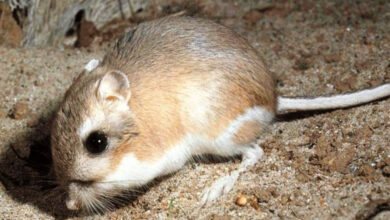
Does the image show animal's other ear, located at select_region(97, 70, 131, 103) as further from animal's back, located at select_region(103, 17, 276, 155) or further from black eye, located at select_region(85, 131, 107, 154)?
black eye, located at select_region(85, 131, 107, 154)

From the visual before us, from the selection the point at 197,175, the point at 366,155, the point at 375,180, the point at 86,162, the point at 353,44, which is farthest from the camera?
the point at 353,44

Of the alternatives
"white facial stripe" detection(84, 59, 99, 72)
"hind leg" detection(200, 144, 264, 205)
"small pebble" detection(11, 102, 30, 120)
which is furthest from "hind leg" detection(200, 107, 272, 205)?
"small pebble" detection(11, 102, 30, 120)

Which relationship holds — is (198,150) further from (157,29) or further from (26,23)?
(26,23)

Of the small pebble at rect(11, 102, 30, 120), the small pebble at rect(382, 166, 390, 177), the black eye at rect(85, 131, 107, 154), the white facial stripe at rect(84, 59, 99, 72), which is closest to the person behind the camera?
the black eye at rect(85, 131, 107, 154)

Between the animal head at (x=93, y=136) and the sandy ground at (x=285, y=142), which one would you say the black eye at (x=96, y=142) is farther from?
the sandy ground at (x=285, y=142)

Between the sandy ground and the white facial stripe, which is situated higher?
the white facial stripe

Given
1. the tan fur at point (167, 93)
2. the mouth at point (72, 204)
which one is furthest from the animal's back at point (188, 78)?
the mouth at point (72, 204)

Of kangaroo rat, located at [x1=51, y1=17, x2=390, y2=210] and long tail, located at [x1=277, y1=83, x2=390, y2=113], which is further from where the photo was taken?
long tail, located at [x1=277, y1=83, x2=390, y2=113]

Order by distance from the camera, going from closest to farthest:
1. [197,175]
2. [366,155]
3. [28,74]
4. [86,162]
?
[86,162] → [366,155] → [197,175] → [28,74]

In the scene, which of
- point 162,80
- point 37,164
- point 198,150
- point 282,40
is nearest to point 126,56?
point 162,80
